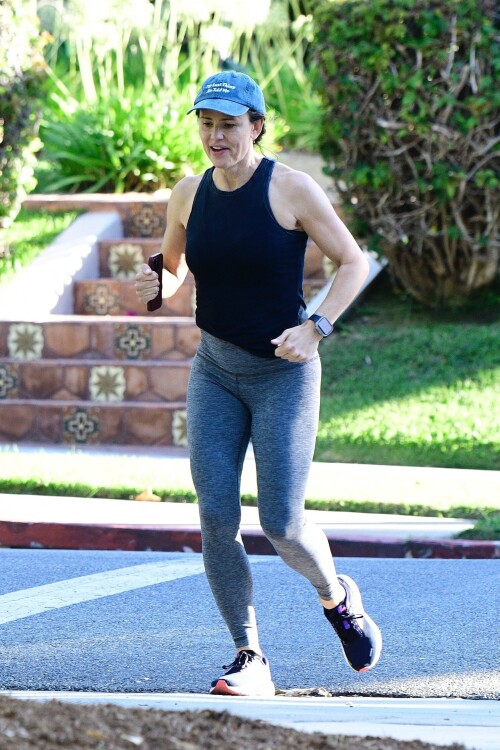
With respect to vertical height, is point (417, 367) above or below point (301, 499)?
below

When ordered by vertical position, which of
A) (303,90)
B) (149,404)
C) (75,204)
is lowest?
(149,404)

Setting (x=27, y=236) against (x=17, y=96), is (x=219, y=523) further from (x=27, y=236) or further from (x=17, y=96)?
(x=27, y=236)

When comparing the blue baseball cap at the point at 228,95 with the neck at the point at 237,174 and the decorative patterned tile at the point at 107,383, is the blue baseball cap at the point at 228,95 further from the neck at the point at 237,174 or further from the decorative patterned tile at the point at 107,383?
the decorative patterned tile at the point at 107,383

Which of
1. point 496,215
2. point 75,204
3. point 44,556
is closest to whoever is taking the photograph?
point 44,556

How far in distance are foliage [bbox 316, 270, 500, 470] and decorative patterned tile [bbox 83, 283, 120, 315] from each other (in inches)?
77.9

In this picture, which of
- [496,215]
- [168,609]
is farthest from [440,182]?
[168,609]

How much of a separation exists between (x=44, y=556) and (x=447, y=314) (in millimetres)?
6164

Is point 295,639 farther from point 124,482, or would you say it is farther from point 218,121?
point 124,482

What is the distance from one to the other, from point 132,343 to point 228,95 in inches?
285

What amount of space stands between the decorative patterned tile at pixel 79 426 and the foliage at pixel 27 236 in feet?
7.59

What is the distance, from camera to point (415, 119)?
1136 centimetres

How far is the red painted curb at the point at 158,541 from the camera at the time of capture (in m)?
7.92

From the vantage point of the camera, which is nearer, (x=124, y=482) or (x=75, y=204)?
(x=124, y=482)

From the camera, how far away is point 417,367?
11609mm
